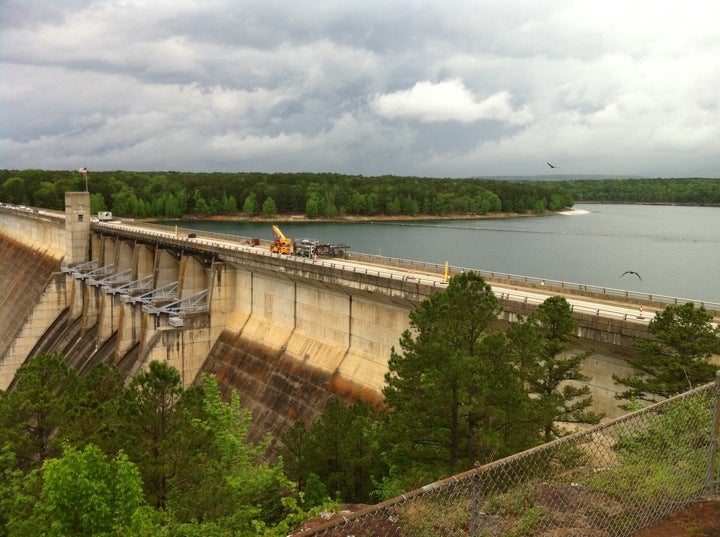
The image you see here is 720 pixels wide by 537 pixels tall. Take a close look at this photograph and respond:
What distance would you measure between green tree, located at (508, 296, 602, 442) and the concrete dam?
2.85 m

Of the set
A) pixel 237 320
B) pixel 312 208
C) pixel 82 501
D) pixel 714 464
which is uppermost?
pixel 312 208

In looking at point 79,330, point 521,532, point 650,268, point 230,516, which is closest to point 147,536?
point 230,516

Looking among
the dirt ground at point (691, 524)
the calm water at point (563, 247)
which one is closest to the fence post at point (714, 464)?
the dirt ground at point (691, 524)

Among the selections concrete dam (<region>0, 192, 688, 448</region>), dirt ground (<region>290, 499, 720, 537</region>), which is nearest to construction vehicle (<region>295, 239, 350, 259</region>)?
concrete dam (<region>0, 192, 688, 448</region>)

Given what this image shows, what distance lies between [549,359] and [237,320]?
23.7m

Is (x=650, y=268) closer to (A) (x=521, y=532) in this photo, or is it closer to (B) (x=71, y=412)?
(B) (x=71, y=412)

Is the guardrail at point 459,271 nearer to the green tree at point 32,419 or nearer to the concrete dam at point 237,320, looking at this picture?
the concrete dam at point 237,320

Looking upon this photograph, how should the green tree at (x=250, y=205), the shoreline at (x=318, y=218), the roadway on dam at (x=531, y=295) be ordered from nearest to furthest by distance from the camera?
the roadway on dam at (x=531, y=295) → the green tree at (x=250, y=205) → the shoreline at (x=318, y=218)

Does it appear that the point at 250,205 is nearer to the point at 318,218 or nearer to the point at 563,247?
the point at 318,218

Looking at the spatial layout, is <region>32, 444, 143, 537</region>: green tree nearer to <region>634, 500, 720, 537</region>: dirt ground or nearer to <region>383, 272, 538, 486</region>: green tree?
<region>383, 272, 538, 486</region>: green tree

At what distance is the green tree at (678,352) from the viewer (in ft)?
48.5

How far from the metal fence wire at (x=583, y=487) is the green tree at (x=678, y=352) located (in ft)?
23.2

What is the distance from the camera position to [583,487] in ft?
→ 24.3

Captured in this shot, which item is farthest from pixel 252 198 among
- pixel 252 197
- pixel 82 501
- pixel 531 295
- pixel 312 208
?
pixel 82 501
